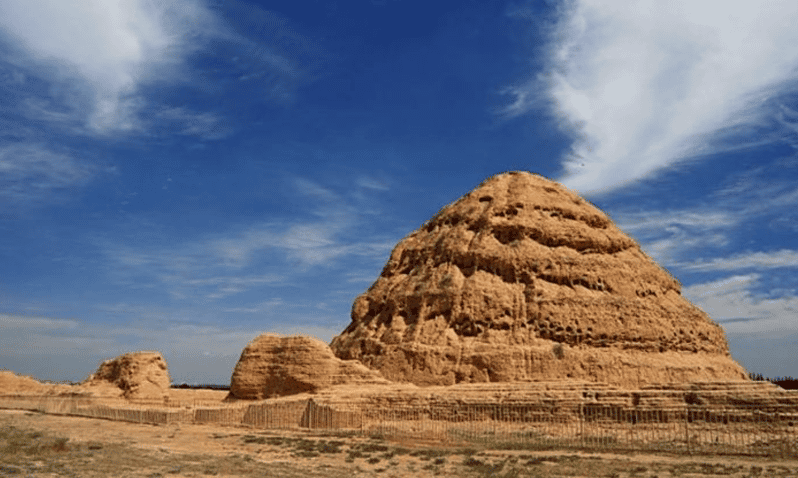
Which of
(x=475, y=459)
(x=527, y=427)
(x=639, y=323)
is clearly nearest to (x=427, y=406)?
(x=527, y=427)

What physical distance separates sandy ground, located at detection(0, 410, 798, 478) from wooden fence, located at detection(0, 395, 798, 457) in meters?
1.17

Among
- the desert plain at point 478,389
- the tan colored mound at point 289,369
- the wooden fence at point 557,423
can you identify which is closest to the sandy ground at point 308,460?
the desert plain at point 478,389

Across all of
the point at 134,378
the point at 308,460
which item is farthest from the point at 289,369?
the point at 134,378

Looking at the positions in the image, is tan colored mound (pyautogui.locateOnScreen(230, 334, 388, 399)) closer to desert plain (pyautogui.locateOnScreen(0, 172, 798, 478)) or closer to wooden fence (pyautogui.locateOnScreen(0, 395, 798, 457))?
desert plain (pyautogui.locateOnScreen(0, 172, 798, 478))

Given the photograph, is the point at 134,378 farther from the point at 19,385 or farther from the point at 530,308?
the point at 530,308

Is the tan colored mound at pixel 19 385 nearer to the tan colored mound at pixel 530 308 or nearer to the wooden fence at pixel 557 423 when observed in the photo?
the wooden fence at pixel 557 423

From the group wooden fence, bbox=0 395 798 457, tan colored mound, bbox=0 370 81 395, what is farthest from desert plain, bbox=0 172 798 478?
tan colored mound, bbox=0 370 81 395

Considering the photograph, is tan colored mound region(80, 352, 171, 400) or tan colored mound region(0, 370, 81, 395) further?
tan colored mound region(0, 370, 81, 395)

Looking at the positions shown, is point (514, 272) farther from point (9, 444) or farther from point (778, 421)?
point (9, 444)

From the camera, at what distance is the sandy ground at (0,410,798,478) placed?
16.7 meters

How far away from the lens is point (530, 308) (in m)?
30.0

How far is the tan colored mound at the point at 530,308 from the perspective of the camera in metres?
28.4

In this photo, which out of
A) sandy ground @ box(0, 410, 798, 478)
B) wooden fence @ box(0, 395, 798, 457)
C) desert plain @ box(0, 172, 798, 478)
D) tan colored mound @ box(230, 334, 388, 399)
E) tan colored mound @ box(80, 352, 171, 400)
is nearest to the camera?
sandy ground @ box(0, 410, 798, 478)

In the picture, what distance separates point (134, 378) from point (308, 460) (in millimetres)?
19224
